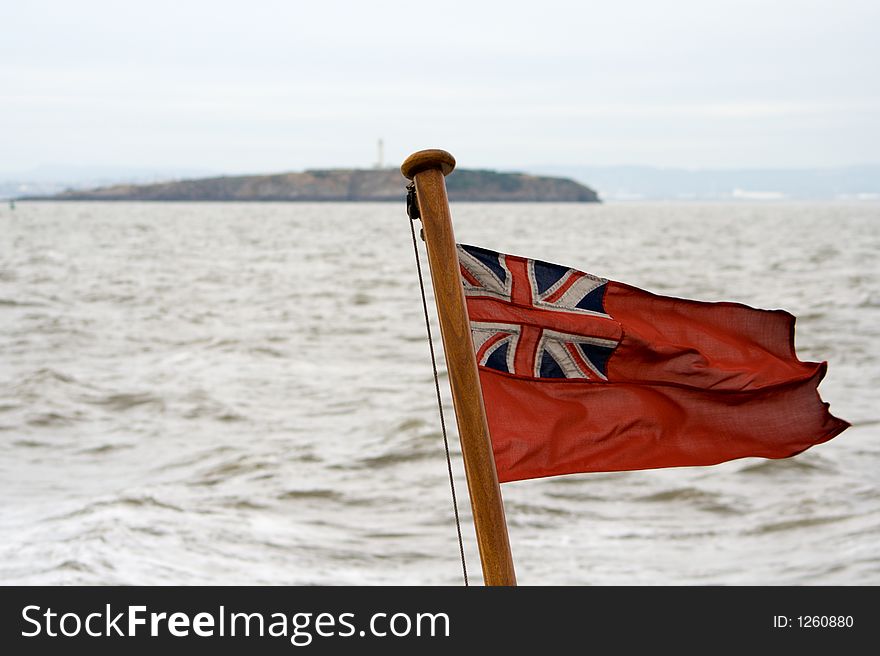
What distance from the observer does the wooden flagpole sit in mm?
2891

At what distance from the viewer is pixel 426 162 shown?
288 centimetres

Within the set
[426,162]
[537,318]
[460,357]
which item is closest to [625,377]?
[537,318]

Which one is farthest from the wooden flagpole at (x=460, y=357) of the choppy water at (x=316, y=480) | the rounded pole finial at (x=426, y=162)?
the choppy water at (x=316, y=480)

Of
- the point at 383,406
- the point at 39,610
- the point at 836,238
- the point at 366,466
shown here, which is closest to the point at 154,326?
the point at 383,406

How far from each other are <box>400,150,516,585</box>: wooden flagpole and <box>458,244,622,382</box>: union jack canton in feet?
1.61

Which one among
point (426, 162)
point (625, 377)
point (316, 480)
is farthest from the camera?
point (316, 480)

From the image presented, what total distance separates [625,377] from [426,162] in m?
1.15

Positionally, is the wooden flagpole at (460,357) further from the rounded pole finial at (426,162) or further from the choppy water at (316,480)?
the choppy water at (316,480)

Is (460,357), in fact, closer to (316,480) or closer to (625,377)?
(625,377)

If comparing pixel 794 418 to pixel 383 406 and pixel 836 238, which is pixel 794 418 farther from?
pixel 836 238

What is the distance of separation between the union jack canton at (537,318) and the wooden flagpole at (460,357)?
1.61 feet

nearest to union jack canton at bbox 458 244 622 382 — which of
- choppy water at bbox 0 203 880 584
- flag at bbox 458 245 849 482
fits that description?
flag at bbox 458 245 849 482

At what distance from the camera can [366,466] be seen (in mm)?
12086

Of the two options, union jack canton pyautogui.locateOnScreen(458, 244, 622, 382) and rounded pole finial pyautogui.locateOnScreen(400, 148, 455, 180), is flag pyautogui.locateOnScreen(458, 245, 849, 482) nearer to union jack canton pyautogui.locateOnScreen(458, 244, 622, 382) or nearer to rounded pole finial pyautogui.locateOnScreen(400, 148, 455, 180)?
union jack canton pyautogui.locateOnScreen(458, 244, 622, 382)
